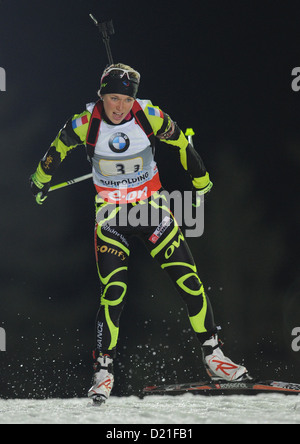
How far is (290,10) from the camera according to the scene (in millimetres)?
3547

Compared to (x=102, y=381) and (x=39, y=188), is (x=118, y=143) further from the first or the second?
(x=102, y=381)

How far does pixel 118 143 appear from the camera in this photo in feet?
9.11

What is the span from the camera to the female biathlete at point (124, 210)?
2760mm

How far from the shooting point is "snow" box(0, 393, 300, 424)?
7.91 feet

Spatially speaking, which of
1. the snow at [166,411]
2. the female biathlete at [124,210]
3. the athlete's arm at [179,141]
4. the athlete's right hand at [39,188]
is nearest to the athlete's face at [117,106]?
the female biathlete at [124,210]

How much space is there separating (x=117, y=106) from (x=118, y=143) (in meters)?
0.18

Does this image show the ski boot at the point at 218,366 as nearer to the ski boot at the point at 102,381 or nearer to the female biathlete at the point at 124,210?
the female biathlete at the point at 124,210

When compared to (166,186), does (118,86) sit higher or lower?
higher

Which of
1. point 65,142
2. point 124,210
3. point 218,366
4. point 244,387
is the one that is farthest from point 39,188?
point 244,387

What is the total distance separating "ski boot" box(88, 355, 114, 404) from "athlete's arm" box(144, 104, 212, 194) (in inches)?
40.8

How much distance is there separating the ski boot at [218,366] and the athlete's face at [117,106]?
1.21 meters

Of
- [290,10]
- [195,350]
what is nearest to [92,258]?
[195,350]

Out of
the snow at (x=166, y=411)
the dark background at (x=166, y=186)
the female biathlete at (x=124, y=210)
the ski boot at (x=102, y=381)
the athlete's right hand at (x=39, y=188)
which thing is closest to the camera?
the snow at (x=166, y=411)

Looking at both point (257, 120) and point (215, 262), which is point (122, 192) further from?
point (257, 120)
